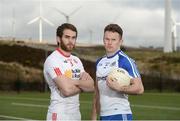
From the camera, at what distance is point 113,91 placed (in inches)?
232

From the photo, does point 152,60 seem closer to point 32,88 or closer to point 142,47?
point 32,88

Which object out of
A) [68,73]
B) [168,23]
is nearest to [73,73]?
[68,73]

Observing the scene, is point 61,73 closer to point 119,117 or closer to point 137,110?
point 119,117

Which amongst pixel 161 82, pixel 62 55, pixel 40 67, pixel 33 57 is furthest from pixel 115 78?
pixel 33 57

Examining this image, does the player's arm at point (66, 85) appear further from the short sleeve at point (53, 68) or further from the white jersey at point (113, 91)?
the white jersey at point (113, 91)

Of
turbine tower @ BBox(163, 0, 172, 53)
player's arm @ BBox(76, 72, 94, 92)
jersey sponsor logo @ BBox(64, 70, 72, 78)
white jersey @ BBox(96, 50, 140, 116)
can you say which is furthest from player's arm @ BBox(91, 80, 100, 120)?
turbine tower @ BBox(163, 0, 172, 53)

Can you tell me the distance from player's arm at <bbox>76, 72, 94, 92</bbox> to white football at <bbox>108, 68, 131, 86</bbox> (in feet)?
1.61

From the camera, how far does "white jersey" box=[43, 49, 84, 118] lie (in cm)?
612

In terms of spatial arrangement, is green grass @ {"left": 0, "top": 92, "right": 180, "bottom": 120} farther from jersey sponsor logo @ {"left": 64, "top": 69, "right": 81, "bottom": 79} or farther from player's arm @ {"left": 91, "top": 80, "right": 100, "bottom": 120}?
jersey sponsor logo @ {"left": 64, "top": 69, "right": 81, "bottom": 79}

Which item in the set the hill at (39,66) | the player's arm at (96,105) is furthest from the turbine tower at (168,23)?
the player's arm at (96,105)

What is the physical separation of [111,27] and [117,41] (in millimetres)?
170

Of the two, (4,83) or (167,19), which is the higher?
(167,19)

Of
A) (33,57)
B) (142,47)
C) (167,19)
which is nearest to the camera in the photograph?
(167,19)

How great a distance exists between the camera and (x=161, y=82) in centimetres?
6228
